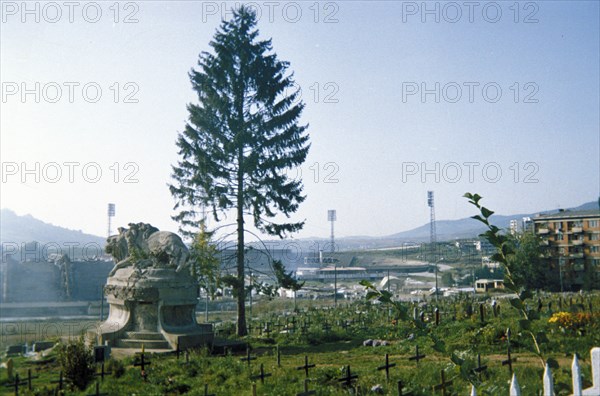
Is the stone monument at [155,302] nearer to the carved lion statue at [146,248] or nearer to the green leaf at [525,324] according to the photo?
the carved lion statue at [146,248]

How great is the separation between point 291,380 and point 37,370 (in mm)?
7073

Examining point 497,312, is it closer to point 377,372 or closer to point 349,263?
point 377,372

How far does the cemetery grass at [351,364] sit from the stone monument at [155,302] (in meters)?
1.80

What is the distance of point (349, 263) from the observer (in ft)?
304

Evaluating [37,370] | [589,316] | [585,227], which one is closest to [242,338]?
[37,370]

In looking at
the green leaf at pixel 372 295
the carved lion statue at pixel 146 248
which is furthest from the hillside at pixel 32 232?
the green leaf at pixel 372 295

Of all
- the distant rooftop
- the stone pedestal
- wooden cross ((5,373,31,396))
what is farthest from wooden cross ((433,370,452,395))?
the distant rooftop

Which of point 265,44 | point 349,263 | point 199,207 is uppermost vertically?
point 265,44

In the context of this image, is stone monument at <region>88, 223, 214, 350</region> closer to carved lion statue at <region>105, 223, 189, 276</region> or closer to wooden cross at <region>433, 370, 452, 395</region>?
carved lion statue at <region>105, 223, 189, 276</region>

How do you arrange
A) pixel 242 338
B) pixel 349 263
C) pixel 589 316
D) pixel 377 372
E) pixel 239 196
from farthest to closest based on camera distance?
pixel 349 263
pixel 239 196
pixel 242 338
pixel 589 316
pixel 377 372

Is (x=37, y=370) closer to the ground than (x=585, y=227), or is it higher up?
closer to the ground

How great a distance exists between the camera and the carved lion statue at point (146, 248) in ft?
64.5

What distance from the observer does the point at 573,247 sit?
5300 centimetres

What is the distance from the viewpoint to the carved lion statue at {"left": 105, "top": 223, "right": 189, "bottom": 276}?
19656 millimetres
